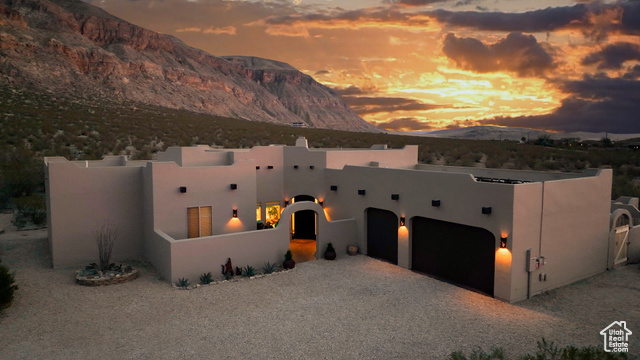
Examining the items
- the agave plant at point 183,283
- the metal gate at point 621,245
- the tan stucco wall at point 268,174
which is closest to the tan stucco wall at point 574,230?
the metal gate at point 621,245

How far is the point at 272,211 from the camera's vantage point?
62.4ft

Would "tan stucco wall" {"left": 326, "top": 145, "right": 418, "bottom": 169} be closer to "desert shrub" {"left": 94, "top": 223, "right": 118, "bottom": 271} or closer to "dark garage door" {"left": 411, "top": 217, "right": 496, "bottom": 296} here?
"dark garage door" {"left": 411, "top": 217, "right": 496, "bottom": 296}

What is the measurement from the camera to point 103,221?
13945 mm

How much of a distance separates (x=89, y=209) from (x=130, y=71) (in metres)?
69.5

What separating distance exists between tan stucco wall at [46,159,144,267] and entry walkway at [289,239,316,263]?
5.92m

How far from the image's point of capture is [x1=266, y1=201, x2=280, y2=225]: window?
1892 centimetres

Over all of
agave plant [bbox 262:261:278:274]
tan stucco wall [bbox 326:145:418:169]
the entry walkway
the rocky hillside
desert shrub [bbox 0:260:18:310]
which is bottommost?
the entry walkway

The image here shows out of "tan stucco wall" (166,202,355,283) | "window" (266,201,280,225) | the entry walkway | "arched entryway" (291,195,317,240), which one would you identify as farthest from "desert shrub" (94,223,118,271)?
"arched entryway" (291,195,317,240)

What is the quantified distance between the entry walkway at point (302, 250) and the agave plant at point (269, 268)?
4.69 feet

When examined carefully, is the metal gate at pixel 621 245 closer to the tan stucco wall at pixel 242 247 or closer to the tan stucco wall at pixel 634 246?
the tan stucco wall at pixel 634 246

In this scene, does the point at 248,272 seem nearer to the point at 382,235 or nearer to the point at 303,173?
the point at 382,235

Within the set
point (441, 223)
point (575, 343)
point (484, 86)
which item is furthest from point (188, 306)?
point (484, 86)

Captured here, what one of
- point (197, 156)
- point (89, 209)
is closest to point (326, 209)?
point (197, 156)

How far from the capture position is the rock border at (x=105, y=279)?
1162 cm
